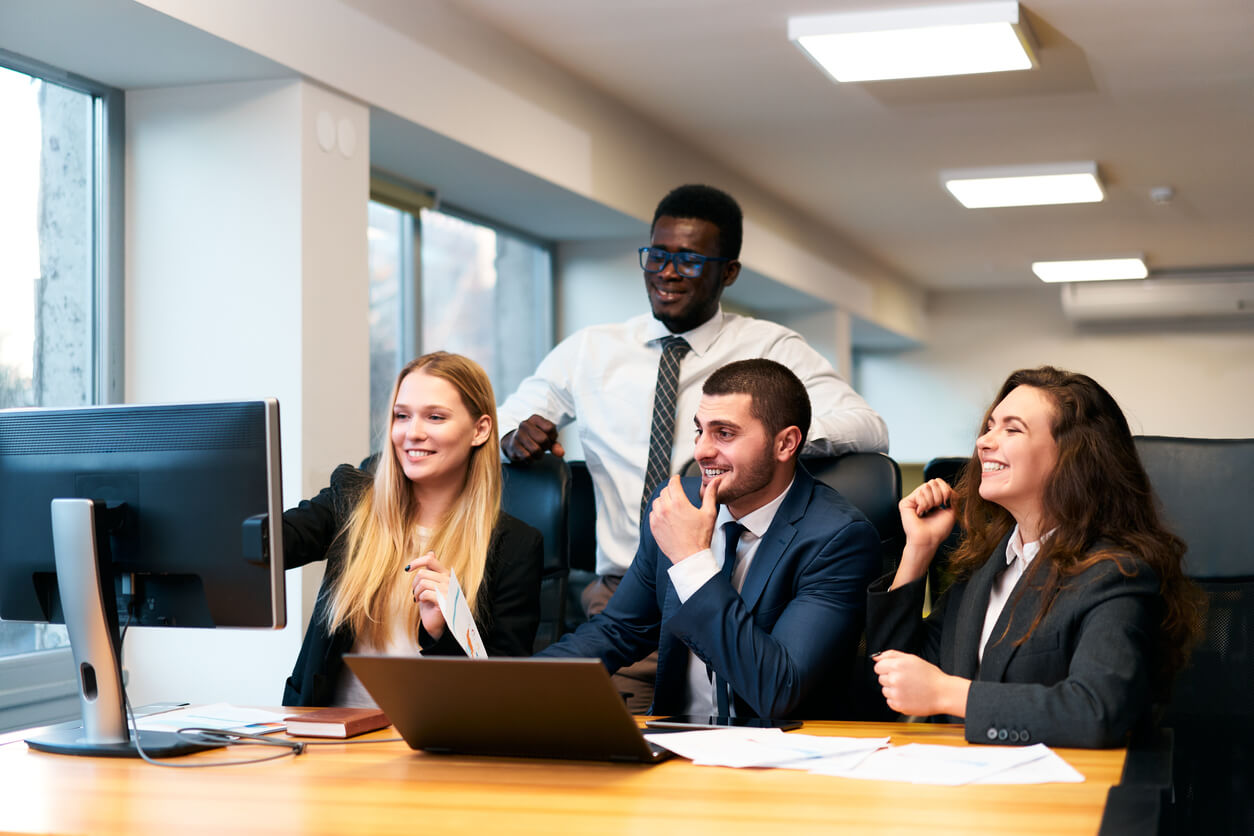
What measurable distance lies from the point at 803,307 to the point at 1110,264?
233 centimetres

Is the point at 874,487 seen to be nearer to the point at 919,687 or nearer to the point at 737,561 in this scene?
the point at 737,561

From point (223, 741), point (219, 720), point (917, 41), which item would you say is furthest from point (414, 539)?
point (917, 41)

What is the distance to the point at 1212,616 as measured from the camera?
79.0 inches

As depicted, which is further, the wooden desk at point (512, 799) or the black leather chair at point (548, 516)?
the black leather chair at point (548, 516)

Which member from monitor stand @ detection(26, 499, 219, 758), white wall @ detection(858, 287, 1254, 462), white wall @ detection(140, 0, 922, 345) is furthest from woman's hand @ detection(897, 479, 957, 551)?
white wall @ detection(858, 287, 1254, 462)

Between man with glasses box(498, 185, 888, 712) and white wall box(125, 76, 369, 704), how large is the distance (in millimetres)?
561

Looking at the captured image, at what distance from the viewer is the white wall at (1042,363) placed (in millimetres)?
10211

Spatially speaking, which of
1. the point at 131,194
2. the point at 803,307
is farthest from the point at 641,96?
the point at 803,307

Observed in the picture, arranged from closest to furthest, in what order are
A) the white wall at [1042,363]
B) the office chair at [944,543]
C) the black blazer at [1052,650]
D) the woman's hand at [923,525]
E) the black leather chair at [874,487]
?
the black blazer at [1052,650] < the woman's hand at [923,525] < the office chair at [944,543] < the black leather chair at [874,487] < the white wall at [1042,363]

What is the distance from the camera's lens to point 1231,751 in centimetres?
186

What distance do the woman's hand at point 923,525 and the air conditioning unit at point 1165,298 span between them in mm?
8549

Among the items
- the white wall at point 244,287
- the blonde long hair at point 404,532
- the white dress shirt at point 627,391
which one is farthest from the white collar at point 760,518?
the white wall at point 244,287

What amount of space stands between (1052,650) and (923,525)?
388 mm

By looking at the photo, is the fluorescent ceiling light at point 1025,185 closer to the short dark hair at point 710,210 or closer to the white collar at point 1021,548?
the short dark hair at point 710,210
